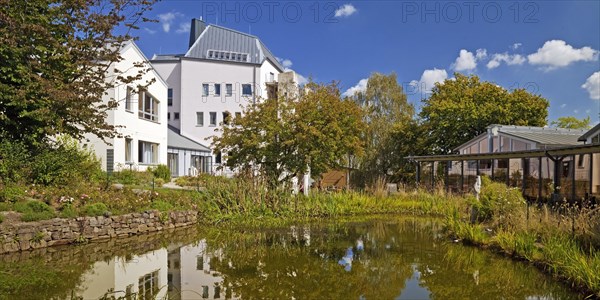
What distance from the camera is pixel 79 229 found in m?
9.88

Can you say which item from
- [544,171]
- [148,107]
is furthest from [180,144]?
[544,171]

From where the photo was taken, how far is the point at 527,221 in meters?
9.12

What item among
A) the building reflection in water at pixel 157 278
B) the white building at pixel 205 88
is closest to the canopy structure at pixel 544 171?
the building reflection in water at pixel 157 278

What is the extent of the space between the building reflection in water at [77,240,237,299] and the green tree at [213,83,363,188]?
709cm

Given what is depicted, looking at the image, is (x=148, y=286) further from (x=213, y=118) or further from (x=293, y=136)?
(x=213, y=118)

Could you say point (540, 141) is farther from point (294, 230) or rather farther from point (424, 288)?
point (424, 288)

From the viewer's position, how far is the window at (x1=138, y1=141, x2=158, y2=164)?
23.4 metres

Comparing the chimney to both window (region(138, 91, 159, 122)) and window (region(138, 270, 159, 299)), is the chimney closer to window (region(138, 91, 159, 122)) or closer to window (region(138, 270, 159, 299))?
window (region(138, 91, 159, 122))

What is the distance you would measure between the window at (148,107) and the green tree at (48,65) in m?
10.7

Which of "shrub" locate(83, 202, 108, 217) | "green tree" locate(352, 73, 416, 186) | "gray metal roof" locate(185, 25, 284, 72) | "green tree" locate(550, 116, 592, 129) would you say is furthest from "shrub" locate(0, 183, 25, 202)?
"green tree" locate(550, 116, 592, 129)

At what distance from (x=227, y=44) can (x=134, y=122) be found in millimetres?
17192

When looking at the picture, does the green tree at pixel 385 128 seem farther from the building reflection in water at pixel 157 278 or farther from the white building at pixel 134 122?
the building reflection in water at pixel 157 278

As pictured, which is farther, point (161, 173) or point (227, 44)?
point (227, 44)

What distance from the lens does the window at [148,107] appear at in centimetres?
2341
